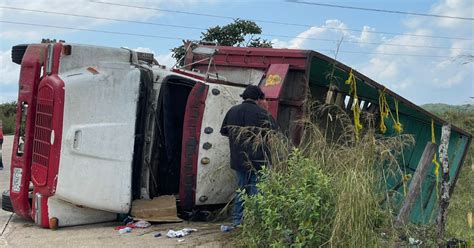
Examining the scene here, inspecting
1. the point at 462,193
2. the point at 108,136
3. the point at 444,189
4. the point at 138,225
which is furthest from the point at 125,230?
the point at 462,193

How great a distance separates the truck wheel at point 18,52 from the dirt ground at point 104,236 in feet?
6.08

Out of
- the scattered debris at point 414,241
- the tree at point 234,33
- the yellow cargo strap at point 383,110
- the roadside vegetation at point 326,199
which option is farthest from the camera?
the tree at point 234,33

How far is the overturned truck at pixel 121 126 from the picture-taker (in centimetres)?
516

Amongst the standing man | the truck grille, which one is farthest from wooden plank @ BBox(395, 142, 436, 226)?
the truck grille

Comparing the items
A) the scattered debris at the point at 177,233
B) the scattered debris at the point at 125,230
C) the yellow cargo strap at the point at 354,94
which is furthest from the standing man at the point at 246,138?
the yellow cargo strap at the point at 354,94

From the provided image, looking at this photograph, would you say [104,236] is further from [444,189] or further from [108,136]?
[444,189]

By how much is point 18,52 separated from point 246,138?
2.91 meters

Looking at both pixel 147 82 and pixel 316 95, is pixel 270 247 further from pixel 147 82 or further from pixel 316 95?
pixel 316 95

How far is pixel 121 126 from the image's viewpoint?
532 centimetres

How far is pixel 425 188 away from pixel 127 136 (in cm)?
439

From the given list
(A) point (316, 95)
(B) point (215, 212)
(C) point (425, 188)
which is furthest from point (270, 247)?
(C) point (425, 188)

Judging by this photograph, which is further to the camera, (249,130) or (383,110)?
(383,110)

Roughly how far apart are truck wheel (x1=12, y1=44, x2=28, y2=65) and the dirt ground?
1.85 metres

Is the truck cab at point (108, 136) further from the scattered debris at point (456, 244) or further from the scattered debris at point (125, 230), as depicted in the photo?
the scattered debris at point (456, 244)
